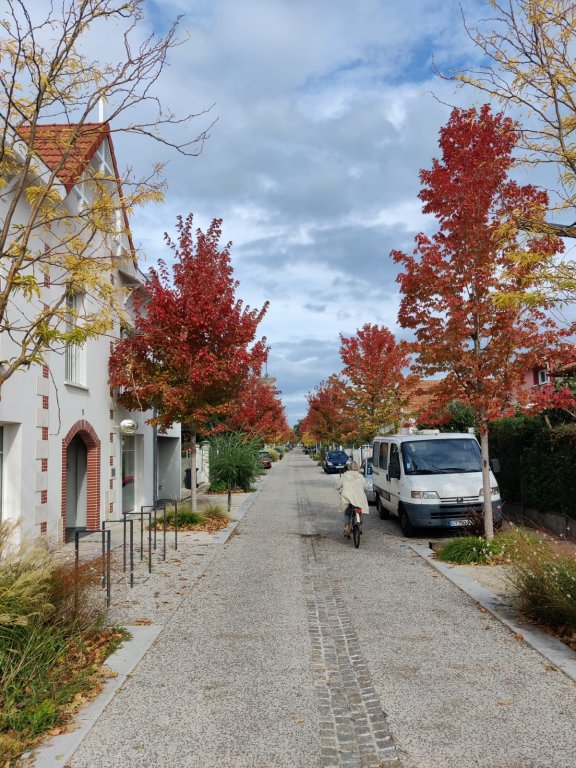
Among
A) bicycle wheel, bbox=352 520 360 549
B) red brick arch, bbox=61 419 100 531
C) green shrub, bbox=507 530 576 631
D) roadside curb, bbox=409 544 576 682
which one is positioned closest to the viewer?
roadside curb, bbox=409 544 576 682

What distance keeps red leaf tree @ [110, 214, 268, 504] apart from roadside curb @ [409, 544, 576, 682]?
6.78 m

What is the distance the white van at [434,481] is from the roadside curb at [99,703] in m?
Result: 6.80

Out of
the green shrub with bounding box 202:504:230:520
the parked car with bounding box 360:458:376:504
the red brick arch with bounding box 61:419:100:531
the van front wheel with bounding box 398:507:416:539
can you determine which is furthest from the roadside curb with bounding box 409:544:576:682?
the parked car with bounding box 360:458:376:504

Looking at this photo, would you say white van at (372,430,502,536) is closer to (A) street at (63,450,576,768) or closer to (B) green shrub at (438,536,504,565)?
(B) green shrub at (438,536,504,565)

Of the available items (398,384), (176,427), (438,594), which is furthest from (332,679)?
(398,384)

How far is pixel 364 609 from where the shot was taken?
7324 mm

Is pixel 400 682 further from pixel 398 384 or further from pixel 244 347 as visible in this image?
pixel 398 384

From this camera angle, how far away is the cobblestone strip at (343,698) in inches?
150

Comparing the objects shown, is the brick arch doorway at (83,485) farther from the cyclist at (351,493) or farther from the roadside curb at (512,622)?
the roadside curb at (512,622)

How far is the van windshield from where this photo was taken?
43.1 feet

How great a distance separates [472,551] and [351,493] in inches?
110

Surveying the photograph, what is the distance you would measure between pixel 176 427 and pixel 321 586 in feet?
53.1

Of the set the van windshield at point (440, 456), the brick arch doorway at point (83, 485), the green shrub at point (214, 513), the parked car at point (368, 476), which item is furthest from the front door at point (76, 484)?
the parked car at point (368, 476)

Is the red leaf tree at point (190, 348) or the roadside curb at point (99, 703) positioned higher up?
the red leaf tree at point (190, 348)
